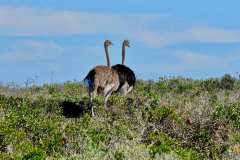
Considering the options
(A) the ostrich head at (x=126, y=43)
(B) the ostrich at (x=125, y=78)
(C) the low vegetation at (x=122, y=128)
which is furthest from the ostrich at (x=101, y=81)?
(A) the ostrich head at (x=126, y=43)

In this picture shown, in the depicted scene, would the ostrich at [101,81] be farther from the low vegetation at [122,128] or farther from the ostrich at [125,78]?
the ostrich at [125,78]

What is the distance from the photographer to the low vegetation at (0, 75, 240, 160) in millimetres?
10523

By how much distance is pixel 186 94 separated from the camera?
20.0m

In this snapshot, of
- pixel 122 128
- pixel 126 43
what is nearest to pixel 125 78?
pixel 126 43

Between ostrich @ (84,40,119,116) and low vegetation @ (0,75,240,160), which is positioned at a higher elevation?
ostrich @ (84,40,119,116)

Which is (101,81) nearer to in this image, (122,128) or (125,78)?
(125,78)

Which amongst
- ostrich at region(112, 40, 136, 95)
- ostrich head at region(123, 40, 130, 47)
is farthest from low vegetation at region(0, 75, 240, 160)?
ostrich head at region(123, 40, 130, 47)

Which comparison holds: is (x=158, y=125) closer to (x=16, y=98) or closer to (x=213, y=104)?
(x=213, y=104)

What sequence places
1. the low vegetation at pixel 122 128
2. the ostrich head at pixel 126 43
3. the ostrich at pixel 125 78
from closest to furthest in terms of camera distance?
the low vegetation at pixel 122 128 → the ostrich at pixel 125 78 → the ostrich head at pixel 126 43

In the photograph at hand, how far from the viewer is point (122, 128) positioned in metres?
13.0

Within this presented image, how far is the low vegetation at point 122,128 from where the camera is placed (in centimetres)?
1052

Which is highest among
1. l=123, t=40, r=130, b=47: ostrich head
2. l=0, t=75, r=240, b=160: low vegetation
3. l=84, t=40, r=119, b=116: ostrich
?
l=123, t=40, r=130, b=47: ostrich head

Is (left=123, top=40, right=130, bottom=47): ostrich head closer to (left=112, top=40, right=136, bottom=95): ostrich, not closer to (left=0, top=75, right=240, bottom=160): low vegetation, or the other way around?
(left=112, top=40, right=136, bottom=95): ostrich

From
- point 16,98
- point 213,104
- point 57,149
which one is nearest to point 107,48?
point 16,98
